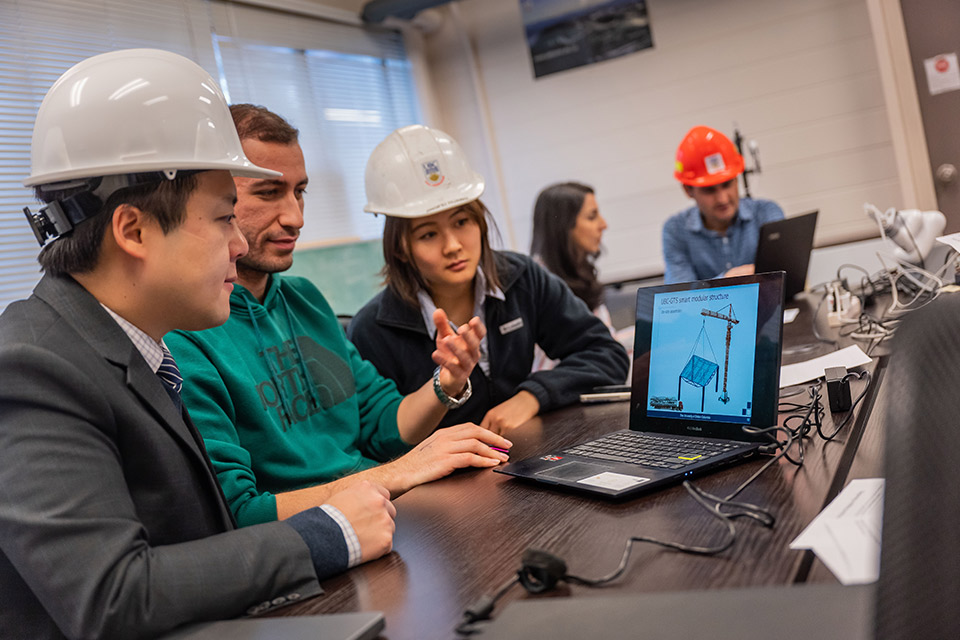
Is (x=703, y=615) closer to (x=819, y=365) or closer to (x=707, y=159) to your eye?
(x=819, y=365)

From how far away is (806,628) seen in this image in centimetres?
60

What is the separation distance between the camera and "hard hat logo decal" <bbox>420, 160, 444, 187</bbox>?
2.18m

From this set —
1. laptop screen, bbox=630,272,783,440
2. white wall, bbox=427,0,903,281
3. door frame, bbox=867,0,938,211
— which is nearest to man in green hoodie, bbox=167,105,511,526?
laptop screen, bbox=630,272,783,440

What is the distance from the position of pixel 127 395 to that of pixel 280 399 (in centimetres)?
72

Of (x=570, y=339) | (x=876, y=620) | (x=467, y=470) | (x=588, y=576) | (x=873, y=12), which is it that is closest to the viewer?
(x=876, y=620)

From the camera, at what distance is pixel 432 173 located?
2188 mm

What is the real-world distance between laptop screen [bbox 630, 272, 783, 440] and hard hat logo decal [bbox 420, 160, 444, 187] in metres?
0.97

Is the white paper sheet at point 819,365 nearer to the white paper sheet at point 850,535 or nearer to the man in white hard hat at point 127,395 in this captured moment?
the white paper sheet at point 850,535

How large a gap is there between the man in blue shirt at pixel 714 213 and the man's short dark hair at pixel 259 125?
2.55 meters

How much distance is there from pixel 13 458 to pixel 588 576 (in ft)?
1.99

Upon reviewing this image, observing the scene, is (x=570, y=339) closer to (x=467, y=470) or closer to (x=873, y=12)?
(x=467, y=470)

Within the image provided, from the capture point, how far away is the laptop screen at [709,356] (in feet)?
3.74

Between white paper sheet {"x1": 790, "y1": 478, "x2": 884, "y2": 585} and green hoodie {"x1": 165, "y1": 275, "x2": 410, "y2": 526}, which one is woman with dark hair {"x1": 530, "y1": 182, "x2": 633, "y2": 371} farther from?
white paper sheet {"x1": 790, "y1": 478, "x2": 884, "y2": 585}

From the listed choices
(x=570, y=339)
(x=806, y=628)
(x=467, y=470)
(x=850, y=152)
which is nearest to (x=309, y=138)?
(x=570, y=339)
